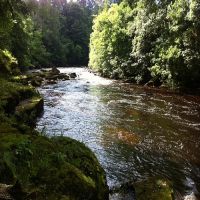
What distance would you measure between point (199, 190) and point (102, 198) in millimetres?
3488

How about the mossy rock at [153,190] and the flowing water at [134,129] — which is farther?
the flowing water at [134,129]

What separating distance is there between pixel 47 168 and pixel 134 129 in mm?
9988

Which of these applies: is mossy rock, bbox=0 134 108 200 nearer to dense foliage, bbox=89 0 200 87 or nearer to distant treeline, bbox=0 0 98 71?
dense foliage, bbox=89 0 200 87

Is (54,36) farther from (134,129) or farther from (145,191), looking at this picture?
(145,191)

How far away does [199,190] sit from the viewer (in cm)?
929

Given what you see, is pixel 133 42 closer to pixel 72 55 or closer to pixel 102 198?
pixel 102 198

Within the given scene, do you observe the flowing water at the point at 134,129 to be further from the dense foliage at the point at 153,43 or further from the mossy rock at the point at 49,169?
the dense foliage at the point at 153,43

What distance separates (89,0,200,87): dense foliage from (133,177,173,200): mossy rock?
20.3 m

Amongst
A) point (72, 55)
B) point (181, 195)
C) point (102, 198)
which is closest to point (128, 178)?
point (181, 195)

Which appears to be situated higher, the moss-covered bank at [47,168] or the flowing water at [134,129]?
the moss-covered bank at [47,168]

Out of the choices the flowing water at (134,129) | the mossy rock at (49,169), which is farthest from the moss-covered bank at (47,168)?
the flowing water at (134,129)

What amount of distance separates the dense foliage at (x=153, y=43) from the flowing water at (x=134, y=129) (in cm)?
336

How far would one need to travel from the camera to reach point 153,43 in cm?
3488

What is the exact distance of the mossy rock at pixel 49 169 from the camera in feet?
19.2
